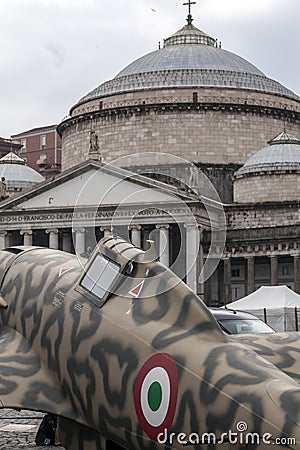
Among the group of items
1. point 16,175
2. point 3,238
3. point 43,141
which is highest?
point 43,141

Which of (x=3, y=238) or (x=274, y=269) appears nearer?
(x=274, y=269)

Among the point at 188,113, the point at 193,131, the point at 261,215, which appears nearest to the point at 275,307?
the point at 261,215

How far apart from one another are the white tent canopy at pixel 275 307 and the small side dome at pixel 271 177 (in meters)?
30.2

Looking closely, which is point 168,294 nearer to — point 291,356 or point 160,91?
point 291,356

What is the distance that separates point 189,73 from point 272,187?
56.9 feet

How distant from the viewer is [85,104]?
82875mm

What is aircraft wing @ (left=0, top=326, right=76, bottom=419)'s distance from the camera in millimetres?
9648

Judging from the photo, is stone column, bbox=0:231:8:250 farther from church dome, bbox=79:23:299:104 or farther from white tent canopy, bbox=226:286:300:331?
white tent canopy, bbox=226:286:300:331

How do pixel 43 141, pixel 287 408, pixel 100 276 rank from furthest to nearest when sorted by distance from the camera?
pixel 43 141, pixel 100 276, pixel 287 408

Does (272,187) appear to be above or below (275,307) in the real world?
above

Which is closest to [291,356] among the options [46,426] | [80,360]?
[80,360]

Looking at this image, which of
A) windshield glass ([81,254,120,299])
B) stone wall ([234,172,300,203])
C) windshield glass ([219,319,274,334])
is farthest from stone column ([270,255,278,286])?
windshield glass ([81,254,120,299])

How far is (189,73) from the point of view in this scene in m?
79.6

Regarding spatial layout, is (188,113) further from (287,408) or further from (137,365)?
(287,408)
